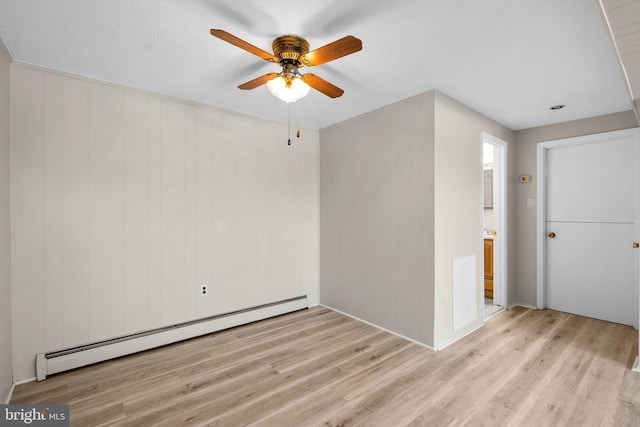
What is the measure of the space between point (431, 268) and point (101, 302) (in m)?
3.03

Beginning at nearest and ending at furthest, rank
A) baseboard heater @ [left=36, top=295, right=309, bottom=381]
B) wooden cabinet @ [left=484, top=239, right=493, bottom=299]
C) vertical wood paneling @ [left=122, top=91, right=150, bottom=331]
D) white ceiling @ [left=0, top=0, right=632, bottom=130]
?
1. white ceiling @ [left=0, top=0, right=632, bottom=130]
2. baseboard heater @ [left=36, top=295, right=309, bottom=381]
3. vertical wood paneling @ [left=122, top=91, right=150, bottom=331]
4. wooden cabinet @ [left=484, top=239, right=493, bottom=299]

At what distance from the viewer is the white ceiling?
166 cm

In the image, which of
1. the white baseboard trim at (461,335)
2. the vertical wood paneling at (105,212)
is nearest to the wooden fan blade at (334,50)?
the vertical wood paneling at (105,212)

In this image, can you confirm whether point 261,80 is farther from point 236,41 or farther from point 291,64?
point 236,41

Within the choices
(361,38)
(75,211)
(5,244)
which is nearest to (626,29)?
(361,38)

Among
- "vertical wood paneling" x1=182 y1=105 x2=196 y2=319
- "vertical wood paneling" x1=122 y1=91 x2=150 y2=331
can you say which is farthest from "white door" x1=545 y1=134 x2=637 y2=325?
"vertical wood paneling" x1=122 y1=91 x2=150 y2=331

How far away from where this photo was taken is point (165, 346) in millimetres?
2883

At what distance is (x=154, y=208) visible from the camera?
2.85 m

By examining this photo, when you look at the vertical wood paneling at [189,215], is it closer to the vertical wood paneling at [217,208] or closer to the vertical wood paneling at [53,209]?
the vertical wood paneling at [217,208]

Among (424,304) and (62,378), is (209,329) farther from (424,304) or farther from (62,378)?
(424,304)

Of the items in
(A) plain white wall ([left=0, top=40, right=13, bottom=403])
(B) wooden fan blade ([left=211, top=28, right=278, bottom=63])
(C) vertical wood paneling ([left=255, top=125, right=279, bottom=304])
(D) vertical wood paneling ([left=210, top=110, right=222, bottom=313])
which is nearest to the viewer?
(B) wooden fan blade ([left=211, top=28, right=278, bottom=63])

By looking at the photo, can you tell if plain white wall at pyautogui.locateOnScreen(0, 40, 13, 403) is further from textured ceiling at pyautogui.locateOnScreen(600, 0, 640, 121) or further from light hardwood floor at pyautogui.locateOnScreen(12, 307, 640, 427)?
textured ceiling at pyautogui.locateOnScreen(600, 0, 640, 121)

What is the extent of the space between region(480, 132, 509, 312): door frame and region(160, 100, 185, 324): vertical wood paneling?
155 inches

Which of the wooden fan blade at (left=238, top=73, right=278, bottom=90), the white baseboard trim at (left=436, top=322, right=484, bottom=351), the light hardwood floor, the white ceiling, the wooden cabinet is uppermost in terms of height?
the white ceiling
